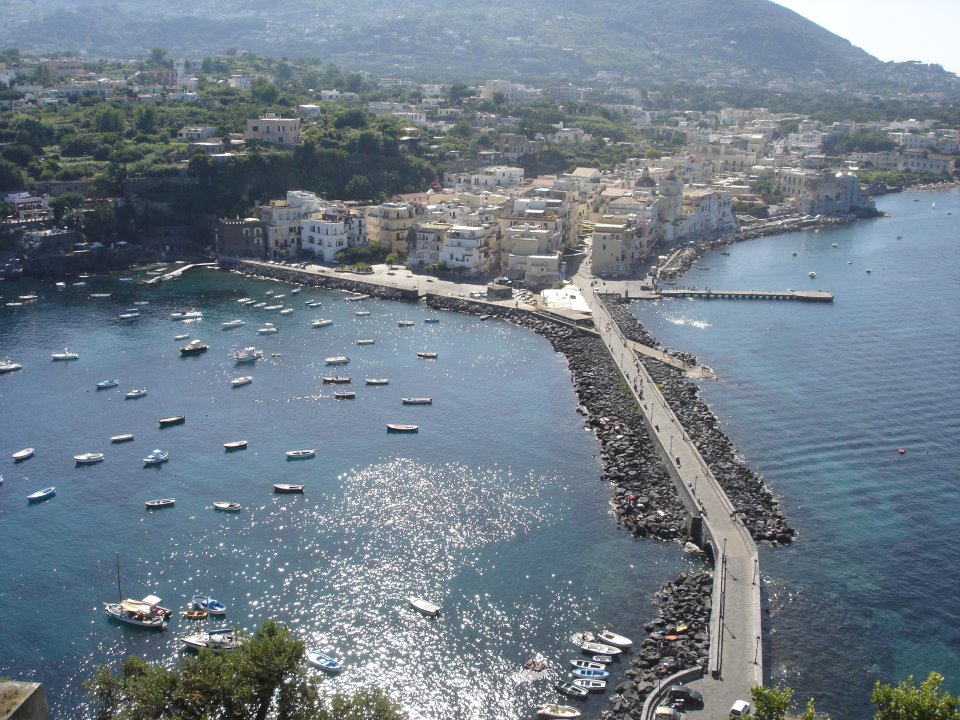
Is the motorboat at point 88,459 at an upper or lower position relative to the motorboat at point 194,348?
lower

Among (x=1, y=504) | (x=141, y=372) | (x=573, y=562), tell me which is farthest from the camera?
(x=141, y=372)

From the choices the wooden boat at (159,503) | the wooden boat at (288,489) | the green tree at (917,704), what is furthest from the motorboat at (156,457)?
the green tree at (917,704)

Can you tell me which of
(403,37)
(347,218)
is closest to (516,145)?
(347,218)

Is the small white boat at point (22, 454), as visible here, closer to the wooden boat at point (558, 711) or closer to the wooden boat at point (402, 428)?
the wooden boat at point (402, 428)

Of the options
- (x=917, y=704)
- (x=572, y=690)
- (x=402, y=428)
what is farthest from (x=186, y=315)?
(x=917, y=704)

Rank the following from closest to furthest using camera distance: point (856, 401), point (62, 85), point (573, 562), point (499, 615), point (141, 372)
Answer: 1. point (499, 615)
2. point (573, 562)
3. point (856, 401)
4. point (141, 372)
5. point (62, 85)

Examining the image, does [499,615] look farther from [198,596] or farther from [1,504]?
[1,504]
